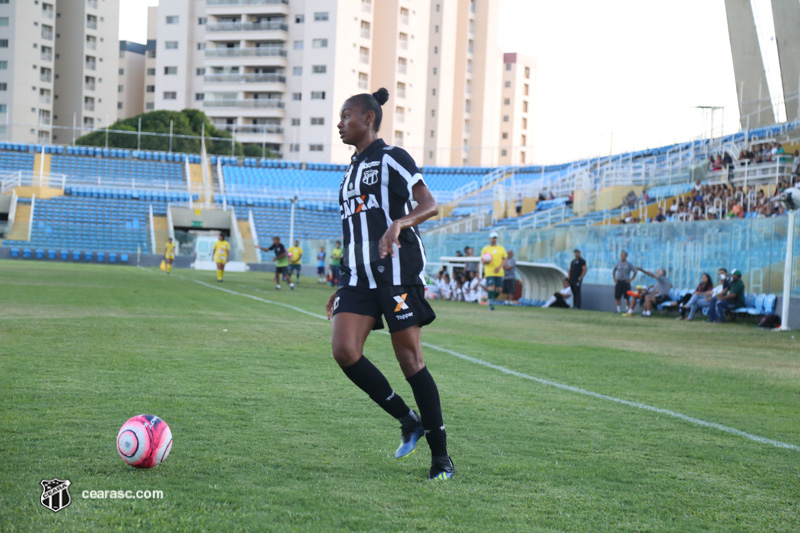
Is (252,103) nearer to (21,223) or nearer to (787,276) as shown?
(21,223)

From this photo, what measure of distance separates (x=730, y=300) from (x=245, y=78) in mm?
74384

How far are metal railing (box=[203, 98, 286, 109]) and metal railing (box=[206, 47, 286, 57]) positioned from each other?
439 centimetres

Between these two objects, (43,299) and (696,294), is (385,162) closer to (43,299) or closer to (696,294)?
(43,299)

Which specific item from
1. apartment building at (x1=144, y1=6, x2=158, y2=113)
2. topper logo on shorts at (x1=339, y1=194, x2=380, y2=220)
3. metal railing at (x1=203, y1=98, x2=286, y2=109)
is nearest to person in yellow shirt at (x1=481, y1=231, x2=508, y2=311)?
topper logo on shorts at (x1=339, y1=194, x2=380, y2=220)

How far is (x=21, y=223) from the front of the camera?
2052 inches

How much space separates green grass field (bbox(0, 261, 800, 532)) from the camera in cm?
381

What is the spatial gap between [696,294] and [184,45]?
3146 inches

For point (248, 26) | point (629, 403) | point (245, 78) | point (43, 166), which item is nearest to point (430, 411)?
point (629, 403)

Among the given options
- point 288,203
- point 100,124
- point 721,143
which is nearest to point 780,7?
point 721,143

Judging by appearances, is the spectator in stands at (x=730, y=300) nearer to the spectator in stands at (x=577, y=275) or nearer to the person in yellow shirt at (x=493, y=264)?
the person in yellow shirt at (x=493, y=264)

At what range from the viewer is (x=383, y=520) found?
12.1 feet

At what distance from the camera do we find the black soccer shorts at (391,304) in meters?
4.62

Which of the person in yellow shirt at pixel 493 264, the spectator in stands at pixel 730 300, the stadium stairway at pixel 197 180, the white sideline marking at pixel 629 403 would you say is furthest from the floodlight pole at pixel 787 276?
the stadium stairway at pixel 197 180

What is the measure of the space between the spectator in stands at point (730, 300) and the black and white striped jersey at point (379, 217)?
16129 mm
